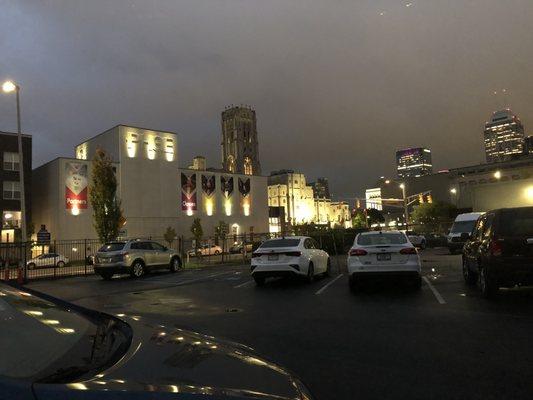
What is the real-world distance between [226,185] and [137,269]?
60.9 m

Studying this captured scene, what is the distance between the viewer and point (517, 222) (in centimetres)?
987

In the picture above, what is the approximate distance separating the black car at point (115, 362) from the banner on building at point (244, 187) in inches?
3207

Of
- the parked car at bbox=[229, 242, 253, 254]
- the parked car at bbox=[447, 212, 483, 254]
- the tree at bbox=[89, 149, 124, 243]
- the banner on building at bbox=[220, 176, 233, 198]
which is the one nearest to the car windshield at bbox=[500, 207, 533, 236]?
the parked car at bbox=[447, 212, 483, 254]

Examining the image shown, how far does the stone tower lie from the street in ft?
489

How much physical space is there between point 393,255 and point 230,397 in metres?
10.8

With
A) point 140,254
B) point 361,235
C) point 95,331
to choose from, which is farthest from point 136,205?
point 95,331

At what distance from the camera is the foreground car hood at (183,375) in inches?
72.6

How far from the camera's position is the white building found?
5853cm

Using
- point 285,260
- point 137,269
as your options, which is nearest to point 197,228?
point 137,269

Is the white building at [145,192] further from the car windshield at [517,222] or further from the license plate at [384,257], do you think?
the car windshield at [517,222]

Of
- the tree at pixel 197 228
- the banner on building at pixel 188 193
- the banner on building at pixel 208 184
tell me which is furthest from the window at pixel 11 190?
the banner on building at pixel 208 184

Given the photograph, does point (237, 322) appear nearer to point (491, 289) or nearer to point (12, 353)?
point (491, 289)

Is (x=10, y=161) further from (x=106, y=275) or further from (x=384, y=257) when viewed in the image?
(x=384, y=257)

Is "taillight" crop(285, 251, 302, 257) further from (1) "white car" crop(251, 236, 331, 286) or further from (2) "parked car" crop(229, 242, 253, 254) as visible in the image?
(2) "parked car" crop(229, 242, 253, 254)
